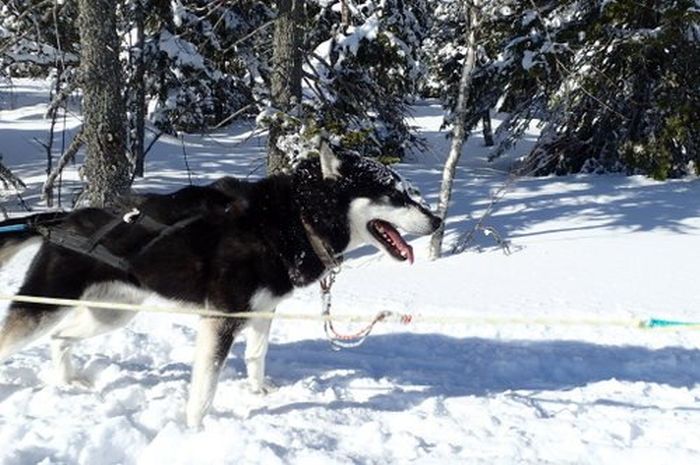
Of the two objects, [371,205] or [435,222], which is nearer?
[371,205]

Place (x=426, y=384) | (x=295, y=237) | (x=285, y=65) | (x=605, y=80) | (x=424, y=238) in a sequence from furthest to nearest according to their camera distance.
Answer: (x=605, y=80)
(x=424, y=238)
(x=285, y=65)
(x=426, y=384)
(x=295, y=237)

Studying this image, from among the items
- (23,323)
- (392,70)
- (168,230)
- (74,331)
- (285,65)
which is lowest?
(74,331)

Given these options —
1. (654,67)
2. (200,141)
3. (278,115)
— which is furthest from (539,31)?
(200,141)

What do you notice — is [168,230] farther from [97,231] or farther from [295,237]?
[295,237]

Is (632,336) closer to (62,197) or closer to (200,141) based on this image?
(62,197)

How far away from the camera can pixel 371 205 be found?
4.05 meters

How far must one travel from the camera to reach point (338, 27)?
42.9 feet

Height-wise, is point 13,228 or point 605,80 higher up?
point 605,80

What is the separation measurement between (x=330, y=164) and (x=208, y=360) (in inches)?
54.9

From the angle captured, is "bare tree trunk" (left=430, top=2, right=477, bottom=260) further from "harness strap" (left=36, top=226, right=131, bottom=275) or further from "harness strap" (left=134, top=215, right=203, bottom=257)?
"harness strap" (left=36, top=226, right=131, bottom=275)

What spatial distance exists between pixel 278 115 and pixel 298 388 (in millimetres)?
5127

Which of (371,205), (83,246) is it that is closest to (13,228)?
(83,246)

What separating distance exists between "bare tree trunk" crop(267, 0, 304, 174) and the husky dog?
17.1 ft

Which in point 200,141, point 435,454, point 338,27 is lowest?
point 200,141
